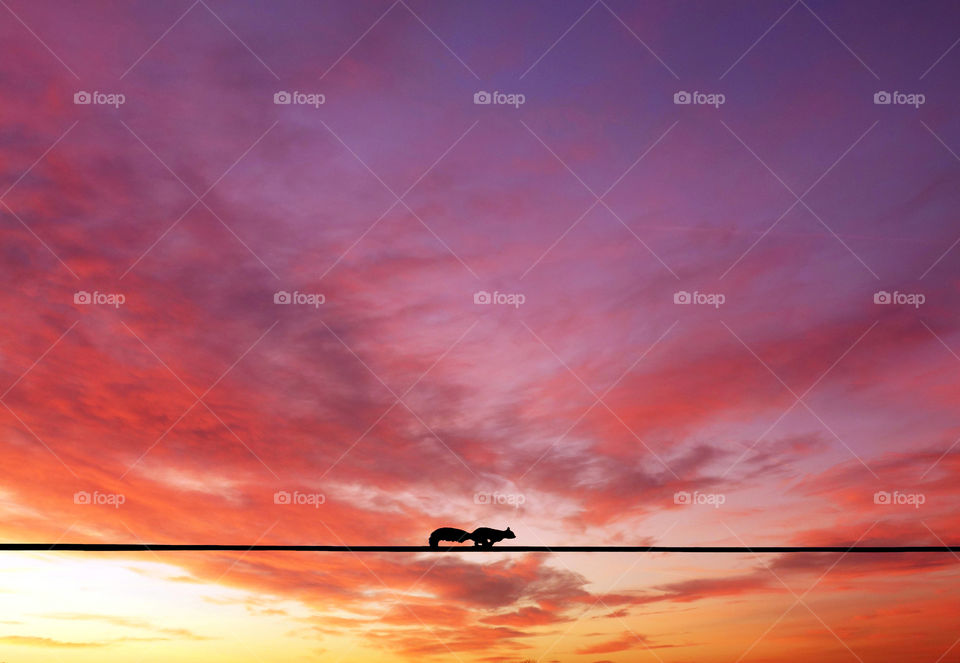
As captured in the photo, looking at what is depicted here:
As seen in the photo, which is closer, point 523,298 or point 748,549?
point 748,549

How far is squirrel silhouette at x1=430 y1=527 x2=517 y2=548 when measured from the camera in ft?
41.2

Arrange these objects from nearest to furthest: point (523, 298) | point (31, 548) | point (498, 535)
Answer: point (31, 548) < point (498, 535) < point (523, 298)

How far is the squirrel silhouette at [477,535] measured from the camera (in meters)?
12.6

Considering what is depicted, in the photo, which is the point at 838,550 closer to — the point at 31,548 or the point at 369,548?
the point at 369,548

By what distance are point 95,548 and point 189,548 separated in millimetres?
968

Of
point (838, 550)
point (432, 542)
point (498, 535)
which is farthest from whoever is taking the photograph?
point (432, 542)

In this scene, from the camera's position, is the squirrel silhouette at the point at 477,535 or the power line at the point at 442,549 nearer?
the power line at the point at 442,549

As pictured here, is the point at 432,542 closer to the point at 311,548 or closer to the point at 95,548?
the point at 311,548

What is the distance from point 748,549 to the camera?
10086mm

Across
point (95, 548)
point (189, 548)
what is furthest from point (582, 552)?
point (95, 548)

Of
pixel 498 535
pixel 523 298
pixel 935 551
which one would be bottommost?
pixel 935 551

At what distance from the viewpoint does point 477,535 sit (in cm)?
1257

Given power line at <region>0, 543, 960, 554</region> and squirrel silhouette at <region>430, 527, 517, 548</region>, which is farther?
→ squirrel silhouette at <region>430, 527, 517, 548</region>

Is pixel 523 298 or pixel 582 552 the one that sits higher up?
pixel 523 298
